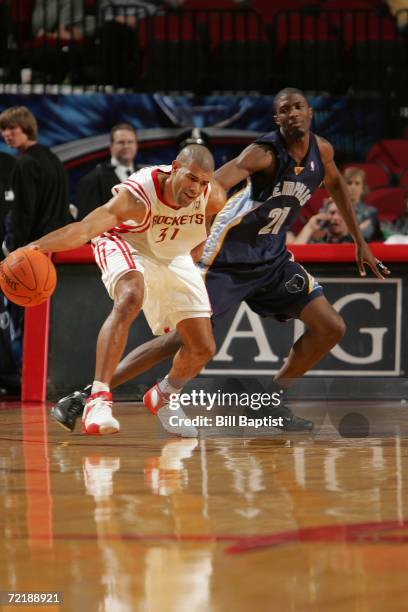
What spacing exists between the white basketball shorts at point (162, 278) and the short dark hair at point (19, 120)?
7.44ft

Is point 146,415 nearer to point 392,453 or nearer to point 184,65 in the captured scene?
point 392,453

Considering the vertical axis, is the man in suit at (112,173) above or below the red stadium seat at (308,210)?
above

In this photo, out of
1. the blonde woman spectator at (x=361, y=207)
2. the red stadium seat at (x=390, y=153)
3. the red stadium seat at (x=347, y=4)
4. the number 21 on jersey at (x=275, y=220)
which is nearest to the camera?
the number 21 on jersey at (x=275, y=220)

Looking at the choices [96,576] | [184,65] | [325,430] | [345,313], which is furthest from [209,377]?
[184,65]

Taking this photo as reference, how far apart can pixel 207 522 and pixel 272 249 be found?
3034 mm

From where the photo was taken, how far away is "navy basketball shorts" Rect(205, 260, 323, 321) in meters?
6.05

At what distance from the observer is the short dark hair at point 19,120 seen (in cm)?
762

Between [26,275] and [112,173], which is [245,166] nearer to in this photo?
[26,275]

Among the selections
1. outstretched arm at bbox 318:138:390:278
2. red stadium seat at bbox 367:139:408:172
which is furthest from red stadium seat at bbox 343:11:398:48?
outstretched arm at bbox 318:138:390:278

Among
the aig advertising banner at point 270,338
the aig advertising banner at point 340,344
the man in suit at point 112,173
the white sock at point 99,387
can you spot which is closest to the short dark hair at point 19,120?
the man in suit at point 112,173

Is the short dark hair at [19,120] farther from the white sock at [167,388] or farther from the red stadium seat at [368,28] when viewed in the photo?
the red stadium seat at [368,28]

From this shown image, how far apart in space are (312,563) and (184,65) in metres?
10.4

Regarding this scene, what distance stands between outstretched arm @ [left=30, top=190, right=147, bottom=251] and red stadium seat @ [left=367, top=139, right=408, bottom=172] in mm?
7147

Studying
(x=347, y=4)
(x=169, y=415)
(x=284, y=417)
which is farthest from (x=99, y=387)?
(x=347, y=4)
